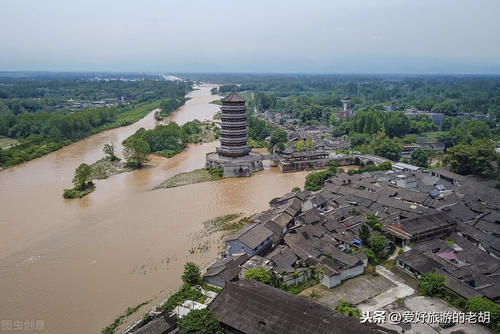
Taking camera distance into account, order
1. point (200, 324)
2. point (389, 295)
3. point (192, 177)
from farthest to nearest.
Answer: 1. point (192, 177)
2. point (389, 295)
3. point (200, 324)

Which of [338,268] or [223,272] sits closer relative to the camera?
[223,272]

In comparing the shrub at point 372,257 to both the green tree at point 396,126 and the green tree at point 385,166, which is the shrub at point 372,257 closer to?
the green tree at point 385,166

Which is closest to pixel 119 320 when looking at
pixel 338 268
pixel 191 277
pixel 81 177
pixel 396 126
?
pixel 191 277

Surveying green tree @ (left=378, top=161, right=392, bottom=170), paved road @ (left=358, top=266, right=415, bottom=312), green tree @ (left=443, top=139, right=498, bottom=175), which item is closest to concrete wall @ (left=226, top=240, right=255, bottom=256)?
paved road @ (left=358, top=266, right=415, bottom=312)

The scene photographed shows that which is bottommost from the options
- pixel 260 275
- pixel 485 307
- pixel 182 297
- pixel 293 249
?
pixel 182 297

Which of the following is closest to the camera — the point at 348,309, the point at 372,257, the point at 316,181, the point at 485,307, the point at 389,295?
the point at 485,307

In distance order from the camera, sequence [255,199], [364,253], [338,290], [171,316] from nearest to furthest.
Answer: [171,316] < [338,290] < [364,253] < [255,199]

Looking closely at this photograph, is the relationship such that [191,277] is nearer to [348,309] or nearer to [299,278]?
[299,278]

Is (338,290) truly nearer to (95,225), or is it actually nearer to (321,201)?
(321,201)

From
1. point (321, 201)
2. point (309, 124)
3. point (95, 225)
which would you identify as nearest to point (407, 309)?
point (321, 201)
